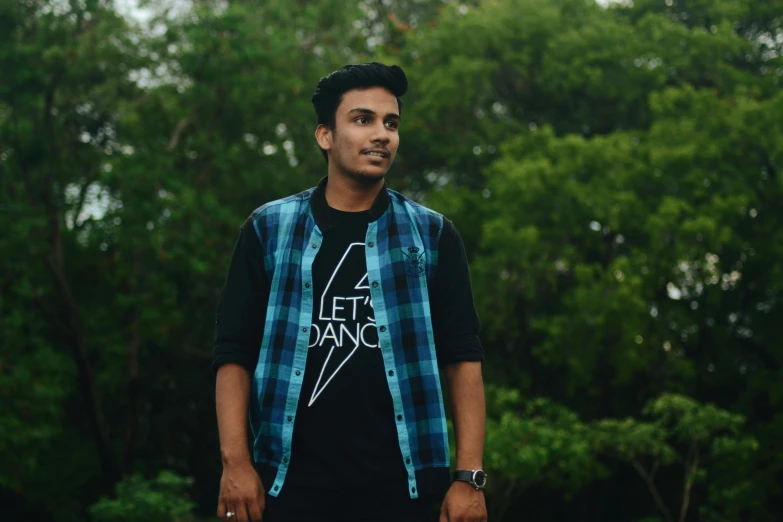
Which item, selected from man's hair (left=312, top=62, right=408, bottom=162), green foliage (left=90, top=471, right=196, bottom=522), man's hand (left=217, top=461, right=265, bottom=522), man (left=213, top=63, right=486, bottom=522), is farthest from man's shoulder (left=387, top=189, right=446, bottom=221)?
green foliage (left=90, top=471, right=196, bottom=522)

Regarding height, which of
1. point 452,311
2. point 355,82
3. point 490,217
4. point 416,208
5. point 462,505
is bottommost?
point 462,505

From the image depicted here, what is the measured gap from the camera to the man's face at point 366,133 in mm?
2859

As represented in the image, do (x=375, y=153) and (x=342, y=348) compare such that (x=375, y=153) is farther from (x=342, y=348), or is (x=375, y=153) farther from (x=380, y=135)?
(x=342, y=348)

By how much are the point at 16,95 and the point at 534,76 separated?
1145 cm

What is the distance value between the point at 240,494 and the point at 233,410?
0.70 feet

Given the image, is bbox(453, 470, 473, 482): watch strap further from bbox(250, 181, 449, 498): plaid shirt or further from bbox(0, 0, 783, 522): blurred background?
bbox(0, 0, 783, 522): blurred background

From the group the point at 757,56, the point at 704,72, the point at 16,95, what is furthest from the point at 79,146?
the point at 757,56

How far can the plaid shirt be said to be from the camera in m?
2.73

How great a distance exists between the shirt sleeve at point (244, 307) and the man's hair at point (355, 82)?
1.26 feet

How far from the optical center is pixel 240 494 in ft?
8.71

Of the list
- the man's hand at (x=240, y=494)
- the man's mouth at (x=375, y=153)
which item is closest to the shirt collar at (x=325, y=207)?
the man's mouth at (x=375, y=153)

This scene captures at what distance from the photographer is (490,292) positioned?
827 inches

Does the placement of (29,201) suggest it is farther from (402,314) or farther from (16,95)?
(402,314)

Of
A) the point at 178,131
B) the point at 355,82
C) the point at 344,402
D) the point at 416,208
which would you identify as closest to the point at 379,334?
the point at 344,402
